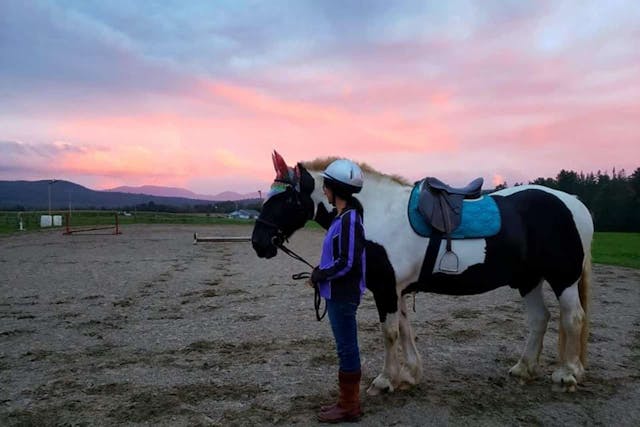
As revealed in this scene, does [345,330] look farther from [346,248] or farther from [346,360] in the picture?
[346,248]

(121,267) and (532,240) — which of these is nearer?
(532,240)

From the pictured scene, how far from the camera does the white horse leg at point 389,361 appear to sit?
4.19 metres

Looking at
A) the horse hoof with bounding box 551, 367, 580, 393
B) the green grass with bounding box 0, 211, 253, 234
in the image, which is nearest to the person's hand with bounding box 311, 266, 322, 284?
the horse hoof with bounding box 551, 367, 580, 393

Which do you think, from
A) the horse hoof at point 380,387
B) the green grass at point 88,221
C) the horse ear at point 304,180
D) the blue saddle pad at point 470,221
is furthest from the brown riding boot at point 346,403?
the green grass at point 88,221

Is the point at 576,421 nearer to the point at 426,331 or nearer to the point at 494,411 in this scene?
the point at 494,411

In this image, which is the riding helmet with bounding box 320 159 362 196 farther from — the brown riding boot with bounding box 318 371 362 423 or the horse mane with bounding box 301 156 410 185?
the brown riding boot with bounding box 318 371 362 423

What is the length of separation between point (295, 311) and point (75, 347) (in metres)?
3.21

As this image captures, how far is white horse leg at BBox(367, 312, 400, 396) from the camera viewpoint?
4.19 meters

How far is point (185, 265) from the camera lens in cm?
1384

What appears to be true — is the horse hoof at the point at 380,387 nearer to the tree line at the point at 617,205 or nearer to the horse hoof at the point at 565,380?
the horse hoof at the point at 565,380

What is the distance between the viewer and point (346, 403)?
3.74 metres

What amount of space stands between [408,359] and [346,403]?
0.98 metres

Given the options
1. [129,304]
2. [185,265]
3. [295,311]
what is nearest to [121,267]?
[185,265]

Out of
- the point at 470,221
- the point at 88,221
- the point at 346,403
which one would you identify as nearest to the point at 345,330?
the point at 346,403
